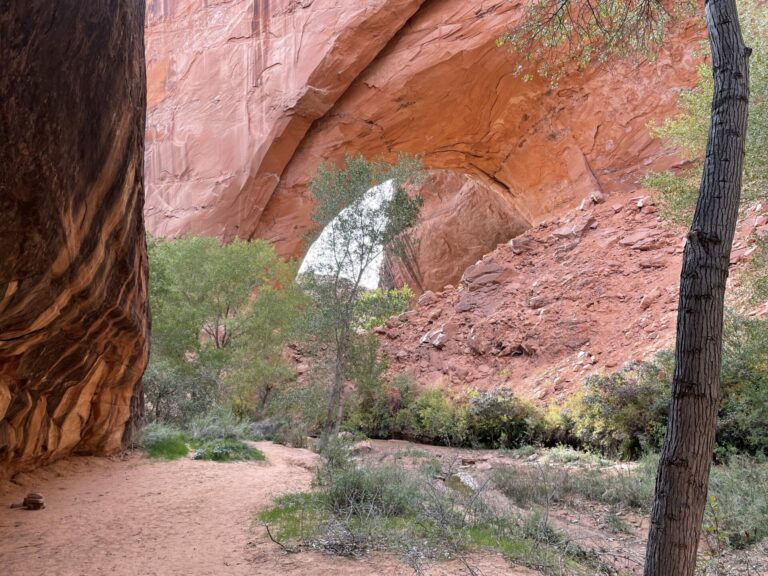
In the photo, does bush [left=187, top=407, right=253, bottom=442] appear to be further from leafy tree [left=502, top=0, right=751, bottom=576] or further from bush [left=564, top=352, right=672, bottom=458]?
leafy tree [left=502, top=0, right=751, bottom=576]

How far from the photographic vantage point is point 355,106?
18.3 meters

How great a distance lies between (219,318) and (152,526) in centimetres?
1068

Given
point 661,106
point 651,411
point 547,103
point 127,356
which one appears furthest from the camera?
point 547,103

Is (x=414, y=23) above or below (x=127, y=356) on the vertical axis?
above

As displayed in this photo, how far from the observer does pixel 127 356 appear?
697 centimetres

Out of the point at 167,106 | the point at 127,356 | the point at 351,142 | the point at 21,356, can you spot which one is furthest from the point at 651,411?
the point at 167,106

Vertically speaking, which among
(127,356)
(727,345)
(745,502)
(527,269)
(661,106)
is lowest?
(745,502)

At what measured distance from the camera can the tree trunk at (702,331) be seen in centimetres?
240

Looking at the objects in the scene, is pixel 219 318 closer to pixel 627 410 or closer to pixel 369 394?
pixel 369 394

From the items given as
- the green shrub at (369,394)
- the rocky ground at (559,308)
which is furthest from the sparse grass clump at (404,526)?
the green shrub at (369,394)

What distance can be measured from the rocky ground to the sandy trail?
915 centimetres

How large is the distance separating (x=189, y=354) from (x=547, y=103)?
14.5m

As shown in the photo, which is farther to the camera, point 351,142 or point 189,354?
point 351,142

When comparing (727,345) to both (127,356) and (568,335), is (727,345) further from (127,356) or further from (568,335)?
(127,356)
